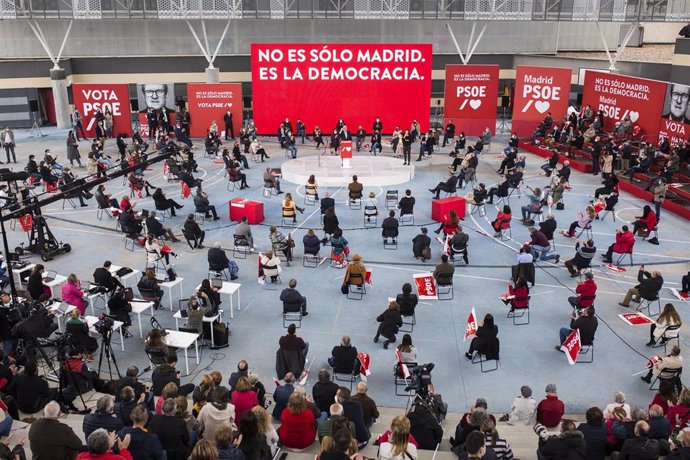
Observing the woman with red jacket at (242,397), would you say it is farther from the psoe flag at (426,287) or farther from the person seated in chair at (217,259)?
the person seated in chair at (217,259)

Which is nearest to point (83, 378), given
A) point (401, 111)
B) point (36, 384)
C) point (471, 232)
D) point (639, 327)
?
point (36, 384)

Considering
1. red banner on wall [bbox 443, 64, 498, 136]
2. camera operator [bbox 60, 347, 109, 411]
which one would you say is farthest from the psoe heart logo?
camera operator [bbox 60, 347, 109, 411]

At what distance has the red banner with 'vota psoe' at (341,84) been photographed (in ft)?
108

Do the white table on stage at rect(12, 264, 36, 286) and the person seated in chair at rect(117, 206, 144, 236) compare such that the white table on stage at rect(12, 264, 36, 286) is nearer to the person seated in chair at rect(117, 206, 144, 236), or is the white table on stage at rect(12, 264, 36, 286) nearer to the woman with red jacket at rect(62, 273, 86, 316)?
the woman with red jacket at rect(62, 273, 86, 316)

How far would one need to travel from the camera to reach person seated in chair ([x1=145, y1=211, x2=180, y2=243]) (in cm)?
1850

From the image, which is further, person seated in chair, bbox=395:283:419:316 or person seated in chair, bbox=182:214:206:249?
person seated in chair, bbox=182:214:206:249

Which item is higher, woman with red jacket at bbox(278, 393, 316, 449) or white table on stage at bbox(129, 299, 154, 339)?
woman with red jacket at bbox(278, 393, 316, 449)

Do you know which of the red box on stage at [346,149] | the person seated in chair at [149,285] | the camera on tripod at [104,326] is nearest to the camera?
the camera on tripod at [104,326]

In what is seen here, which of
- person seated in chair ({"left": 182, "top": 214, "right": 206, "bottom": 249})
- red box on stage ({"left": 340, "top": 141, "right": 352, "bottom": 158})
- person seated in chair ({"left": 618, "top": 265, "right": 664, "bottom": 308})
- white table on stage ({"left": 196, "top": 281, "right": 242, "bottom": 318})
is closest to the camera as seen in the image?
white table on stage ({"left": 196, "top": 281, "right": 242, "bottom": 318})

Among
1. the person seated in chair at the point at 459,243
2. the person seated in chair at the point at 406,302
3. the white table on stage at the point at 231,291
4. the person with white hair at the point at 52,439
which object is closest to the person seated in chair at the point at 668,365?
the person seated in chair at the point at 406,302

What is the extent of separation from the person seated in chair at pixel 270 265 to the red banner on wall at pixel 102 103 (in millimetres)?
21110

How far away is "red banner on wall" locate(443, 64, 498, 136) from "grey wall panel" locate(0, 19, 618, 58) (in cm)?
852

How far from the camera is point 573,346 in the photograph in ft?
40.4

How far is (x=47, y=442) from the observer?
306 inches
